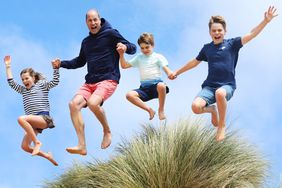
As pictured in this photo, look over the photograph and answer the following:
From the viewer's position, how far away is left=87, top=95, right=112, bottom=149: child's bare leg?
9969mm

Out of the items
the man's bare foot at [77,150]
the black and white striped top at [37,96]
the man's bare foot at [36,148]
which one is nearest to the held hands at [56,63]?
the black and white striped top at [37,96]

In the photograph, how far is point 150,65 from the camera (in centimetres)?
1044

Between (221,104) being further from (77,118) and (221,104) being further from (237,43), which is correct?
(77,118)

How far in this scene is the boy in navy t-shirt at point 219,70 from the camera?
9.33 m

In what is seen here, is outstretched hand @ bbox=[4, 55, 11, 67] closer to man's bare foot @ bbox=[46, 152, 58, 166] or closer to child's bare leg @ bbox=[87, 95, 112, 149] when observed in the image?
man's bare foot @ bbox=[46, 152, 58, 166]

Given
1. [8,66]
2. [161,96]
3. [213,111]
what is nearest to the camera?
[213,111]

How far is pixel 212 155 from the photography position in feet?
35.3

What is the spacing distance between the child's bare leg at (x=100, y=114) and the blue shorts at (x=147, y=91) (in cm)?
68

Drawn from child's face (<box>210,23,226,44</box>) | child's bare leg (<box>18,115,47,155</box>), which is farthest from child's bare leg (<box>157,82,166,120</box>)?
child's bare leg (<box>18,115,47,155</box>)

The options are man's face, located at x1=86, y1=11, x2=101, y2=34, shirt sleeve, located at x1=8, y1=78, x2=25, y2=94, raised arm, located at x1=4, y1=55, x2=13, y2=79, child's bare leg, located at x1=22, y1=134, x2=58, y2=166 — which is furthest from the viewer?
raised arm, located at x1=4, y1=55, x2=13, y2=79

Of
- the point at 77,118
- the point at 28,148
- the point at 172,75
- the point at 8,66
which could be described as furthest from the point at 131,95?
the point at 8,66

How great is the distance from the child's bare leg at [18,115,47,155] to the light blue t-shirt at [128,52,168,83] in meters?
1.77

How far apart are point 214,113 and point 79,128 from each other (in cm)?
213

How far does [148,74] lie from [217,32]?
4.80 feet
